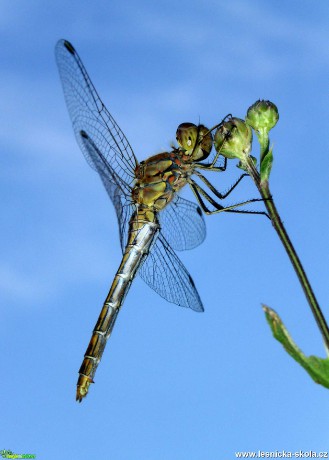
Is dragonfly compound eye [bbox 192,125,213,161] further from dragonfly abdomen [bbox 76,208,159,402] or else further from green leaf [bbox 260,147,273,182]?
green leaf [bbox 260,147,273,182]

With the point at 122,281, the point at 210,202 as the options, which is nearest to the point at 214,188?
the point at 210,202

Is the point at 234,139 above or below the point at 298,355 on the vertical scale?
above

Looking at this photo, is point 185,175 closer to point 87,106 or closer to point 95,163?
point 95,163

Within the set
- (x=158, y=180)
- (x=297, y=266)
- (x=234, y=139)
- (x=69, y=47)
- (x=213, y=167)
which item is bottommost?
(x=297, y=266)

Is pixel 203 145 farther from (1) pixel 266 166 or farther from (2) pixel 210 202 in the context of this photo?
(1) pixel 266 166

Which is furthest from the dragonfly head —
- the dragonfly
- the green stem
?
the green stem

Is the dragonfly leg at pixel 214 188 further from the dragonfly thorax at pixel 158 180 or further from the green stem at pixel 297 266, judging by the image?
the green stem at pixel 297 266
